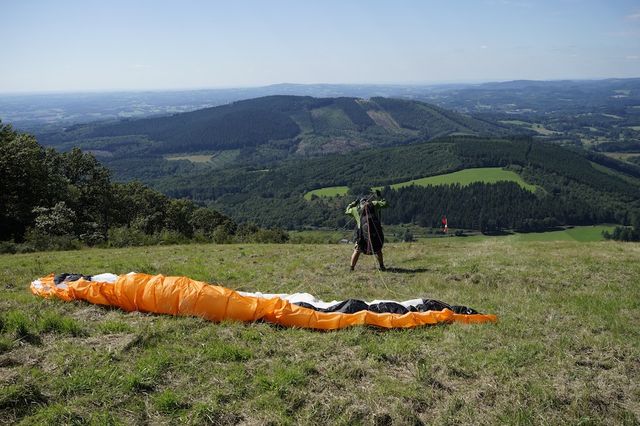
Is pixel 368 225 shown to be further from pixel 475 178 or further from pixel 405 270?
pixel 475 178

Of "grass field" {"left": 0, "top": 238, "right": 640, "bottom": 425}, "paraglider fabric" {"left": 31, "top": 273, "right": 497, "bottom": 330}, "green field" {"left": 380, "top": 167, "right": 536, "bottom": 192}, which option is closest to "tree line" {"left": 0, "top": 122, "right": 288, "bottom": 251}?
"grass field" {"left": 0, "top": 238, "right": 640, "bottom": 425}

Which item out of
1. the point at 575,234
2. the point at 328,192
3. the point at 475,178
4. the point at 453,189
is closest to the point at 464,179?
the point at 475,178

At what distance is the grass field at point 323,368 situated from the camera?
17.3 feet

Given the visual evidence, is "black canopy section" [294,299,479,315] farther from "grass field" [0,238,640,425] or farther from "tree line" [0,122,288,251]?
"tree line" [0,122,288,251]

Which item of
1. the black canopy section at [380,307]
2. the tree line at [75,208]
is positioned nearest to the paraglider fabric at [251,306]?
the black canopy section at [380,307]

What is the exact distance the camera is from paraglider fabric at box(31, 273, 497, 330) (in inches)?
316

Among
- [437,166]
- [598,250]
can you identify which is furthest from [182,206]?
[437,166]

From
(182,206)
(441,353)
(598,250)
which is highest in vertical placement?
(441,353)

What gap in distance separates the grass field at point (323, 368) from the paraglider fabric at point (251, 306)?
0.26 m

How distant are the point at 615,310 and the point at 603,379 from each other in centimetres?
437

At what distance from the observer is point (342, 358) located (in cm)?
668

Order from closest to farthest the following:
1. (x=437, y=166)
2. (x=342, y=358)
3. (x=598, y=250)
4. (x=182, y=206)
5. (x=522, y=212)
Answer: (x=342, y=358), (x=598, y=250), (x=182, y=206), (x=522, y=212), (x=437, y=166)

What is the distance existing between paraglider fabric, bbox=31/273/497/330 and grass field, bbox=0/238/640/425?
0.26 metres

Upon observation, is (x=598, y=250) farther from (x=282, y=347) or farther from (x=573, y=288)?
(x=282, y=347)
